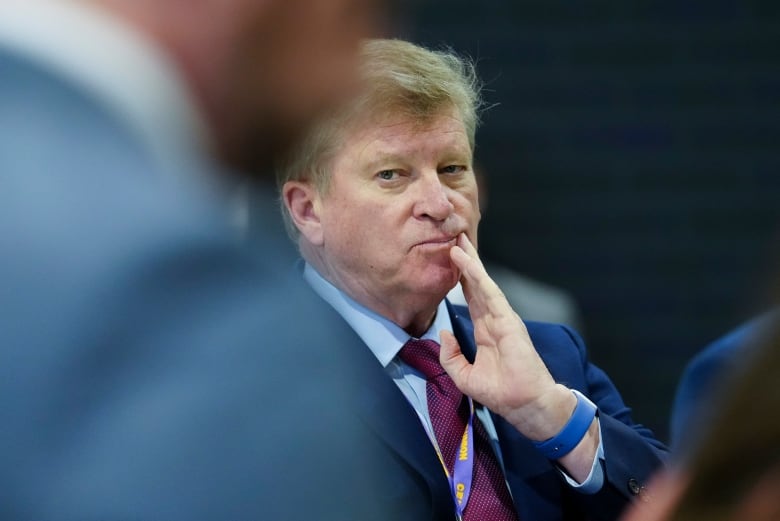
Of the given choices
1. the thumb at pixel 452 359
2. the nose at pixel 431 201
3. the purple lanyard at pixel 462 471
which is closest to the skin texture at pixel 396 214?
the nose at pixel 431 201

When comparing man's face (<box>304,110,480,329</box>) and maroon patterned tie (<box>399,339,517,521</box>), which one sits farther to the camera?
man's face (<box>304,110,480,329</box>)

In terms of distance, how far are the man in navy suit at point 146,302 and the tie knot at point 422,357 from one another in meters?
1.76

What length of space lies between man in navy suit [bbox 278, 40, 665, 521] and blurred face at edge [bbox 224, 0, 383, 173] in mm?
1443

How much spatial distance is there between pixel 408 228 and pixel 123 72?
69.6 inches

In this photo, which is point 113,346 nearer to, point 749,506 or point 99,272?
point 99,272

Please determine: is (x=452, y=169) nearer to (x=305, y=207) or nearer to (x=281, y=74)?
(x=305, y=207)

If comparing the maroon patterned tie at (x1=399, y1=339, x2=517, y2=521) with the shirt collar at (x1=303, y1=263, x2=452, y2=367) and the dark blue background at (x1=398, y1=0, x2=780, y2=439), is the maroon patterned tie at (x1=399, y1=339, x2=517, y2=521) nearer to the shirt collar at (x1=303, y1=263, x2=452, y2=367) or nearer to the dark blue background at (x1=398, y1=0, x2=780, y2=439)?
the shirt collar at (x1=303, y1=263, x2=452, y2=367)

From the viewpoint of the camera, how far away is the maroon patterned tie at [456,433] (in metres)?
2.49

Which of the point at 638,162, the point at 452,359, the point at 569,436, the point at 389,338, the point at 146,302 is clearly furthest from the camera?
the point at 638,162

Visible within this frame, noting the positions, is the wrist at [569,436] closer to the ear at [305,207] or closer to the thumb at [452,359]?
the thumb at [452,359]

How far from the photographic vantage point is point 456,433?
8.43ft

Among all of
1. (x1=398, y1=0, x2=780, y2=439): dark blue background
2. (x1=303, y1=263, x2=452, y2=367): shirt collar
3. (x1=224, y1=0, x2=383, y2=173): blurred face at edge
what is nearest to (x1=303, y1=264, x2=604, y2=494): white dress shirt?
(x1=303, y1=263, x2=452, y2=367): shirt collar

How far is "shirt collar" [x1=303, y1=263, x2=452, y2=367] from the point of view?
2695 mm

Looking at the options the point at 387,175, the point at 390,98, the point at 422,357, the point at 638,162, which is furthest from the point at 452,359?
the point at 638,162
